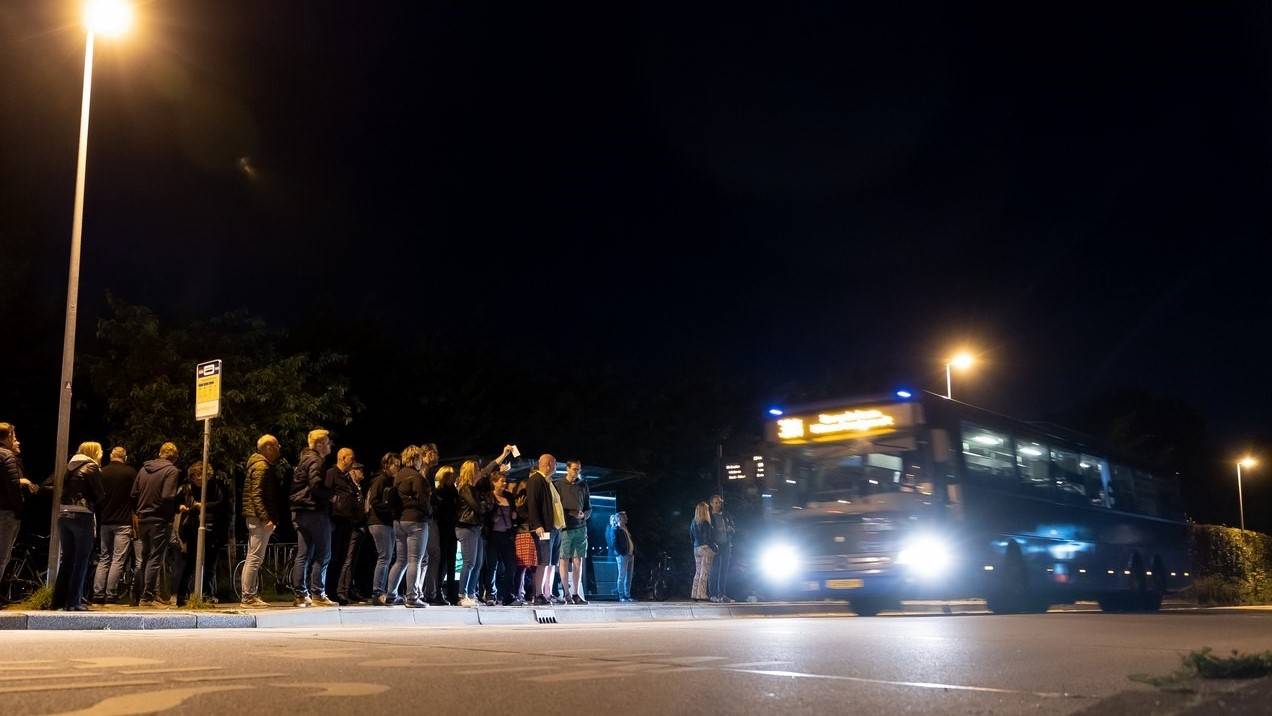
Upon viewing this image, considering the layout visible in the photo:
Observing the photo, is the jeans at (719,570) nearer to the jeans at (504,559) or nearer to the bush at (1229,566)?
the jeans at (504,559)

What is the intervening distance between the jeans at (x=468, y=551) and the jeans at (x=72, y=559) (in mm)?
4558

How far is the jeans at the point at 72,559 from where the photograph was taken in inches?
491

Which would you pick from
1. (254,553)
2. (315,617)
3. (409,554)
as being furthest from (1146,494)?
(254,553)

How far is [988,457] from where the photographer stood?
17.8 metres

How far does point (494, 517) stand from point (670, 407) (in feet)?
85.2

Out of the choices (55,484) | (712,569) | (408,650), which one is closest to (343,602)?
(55,484)

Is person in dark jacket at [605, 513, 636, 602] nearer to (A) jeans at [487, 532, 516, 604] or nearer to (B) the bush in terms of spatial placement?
(A) jeans at [487, 532, 516, 604]

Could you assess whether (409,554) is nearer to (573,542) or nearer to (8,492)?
(573,542)

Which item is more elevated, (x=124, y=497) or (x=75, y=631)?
(x=124, y=497)

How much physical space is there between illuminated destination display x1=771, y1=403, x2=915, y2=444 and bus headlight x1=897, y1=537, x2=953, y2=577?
1786 millimetres

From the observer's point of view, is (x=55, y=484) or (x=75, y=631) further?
(x=55, y=484)

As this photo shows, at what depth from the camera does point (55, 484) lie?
46.3 feet

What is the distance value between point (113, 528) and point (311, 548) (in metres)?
2.30

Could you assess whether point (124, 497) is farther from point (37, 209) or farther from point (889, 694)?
point (37, 209)
